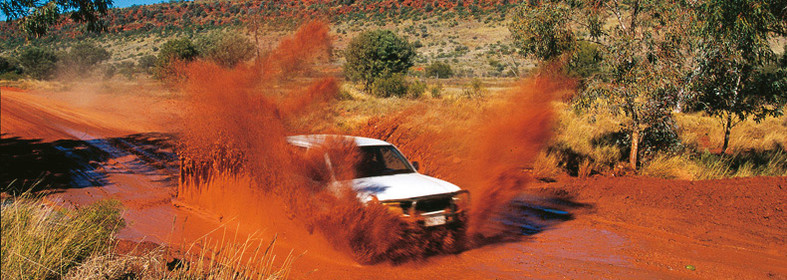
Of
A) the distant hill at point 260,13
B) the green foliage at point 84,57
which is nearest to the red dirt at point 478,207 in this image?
the distant hill at point 260,13

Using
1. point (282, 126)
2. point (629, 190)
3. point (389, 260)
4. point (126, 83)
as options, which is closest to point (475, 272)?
point (389, 260)

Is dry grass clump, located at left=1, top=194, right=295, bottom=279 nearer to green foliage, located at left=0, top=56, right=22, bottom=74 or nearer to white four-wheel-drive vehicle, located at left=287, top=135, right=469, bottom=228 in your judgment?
white four-wheel-drive vehicle, located at left=287, top=135, right=469, bottom=228

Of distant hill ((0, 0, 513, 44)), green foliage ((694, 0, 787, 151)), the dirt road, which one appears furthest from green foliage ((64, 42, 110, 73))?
green foliage ((694, 0, 787, 151))

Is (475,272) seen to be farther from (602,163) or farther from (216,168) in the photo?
(602,163)

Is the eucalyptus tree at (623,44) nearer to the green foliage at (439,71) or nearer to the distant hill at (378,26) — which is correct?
the distant hill at (378,26)

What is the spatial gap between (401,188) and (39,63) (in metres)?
47.5

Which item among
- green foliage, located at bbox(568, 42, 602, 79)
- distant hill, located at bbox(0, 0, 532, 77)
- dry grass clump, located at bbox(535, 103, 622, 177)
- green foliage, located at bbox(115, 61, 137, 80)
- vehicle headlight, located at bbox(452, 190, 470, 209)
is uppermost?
distant hill, located at bbox(0, 0, 532, 77)

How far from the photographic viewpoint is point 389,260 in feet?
21.7

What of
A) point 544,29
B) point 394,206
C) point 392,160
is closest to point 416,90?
point 544,29

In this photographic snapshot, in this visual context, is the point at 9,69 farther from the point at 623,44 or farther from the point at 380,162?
the point at 623,44

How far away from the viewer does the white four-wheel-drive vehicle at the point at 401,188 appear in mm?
6750

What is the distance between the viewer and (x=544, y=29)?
11992 millimetres

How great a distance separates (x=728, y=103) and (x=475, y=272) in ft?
32.9

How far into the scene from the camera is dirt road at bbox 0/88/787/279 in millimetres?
6465
